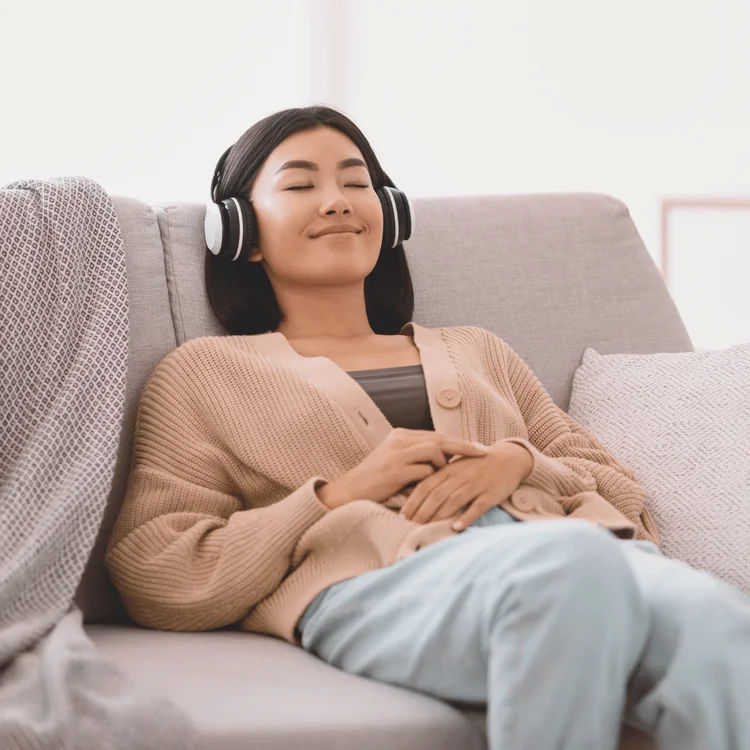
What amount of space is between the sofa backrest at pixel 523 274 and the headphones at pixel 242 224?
0.07 metres

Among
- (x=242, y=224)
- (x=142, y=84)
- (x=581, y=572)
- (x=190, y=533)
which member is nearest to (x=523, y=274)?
(x=242, y=224)

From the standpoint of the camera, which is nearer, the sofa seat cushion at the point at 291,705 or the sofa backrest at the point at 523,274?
the sofa seat cushion at the point at 291,705

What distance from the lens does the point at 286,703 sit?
1.16 metres

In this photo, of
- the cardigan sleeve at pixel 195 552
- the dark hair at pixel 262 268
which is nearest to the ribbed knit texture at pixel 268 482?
the cardigan sleeve at pixel 195 552

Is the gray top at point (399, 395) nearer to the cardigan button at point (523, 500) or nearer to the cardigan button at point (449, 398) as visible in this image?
the cardigan button at point (449, 398)

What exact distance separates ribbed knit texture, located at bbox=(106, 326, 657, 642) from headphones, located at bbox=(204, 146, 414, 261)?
0.51 ft

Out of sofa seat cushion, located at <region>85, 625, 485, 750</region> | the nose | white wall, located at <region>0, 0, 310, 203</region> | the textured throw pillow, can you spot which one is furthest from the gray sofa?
white wall, located at <region>0, 0, 310, 203</region>

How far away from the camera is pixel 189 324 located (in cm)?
176

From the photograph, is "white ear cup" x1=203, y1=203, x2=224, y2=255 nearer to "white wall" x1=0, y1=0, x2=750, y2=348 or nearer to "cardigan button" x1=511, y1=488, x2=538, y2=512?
"cardigan button" x1=511, y1=488, x2=538, y2=512

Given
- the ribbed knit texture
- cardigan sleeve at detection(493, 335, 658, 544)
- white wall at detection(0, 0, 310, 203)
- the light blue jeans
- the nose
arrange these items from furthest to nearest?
white wall at detection(0, 0, 310, 203) → the nose → cardigan sleeve at detection(493, 335, 658, 544) → the ribbed knit texture → the light blue jeans

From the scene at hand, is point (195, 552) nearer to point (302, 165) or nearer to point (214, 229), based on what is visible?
point (214, 229)

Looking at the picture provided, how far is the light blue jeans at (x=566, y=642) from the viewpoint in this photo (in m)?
1.07

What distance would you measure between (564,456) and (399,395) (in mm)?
268

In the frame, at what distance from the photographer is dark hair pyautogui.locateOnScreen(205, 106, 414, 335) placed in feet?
5.88
